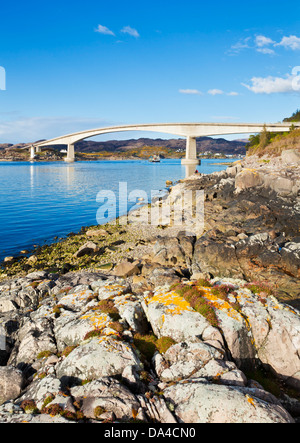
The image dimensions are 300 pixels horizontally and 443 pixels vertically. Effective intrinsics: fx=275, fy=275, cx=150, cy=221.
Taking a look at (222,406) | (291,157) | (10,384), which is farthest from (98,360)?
(291,157)

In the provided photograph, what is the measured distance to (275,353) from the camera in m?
7.50

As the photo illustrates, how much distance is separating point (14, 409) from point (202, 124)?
96425 millimetres

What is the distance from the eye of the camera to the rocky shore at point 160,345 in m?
5.00

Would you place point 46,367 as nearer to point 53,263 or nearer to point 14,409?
point 14,409

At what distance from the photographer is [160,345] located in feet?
23.9

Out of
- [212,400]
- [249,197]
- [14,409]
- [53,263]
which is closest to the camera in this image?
[212,400]

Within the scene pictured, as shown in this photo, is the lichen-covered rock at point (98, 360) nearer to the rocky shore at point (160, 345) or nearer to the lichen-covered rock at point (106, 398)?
the rocky shore at point (160, 345)

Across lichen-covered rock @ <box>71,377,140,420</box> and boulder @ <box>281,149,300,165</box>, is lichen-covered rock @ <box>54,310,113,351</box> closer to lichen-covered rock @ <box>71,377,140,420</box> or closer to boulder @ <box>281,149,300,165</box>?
lichen-covered rock @ <box>71,377,140,420</box>

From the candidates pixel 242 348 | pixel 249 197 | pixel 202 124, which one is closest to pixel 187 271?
pixel 242 348

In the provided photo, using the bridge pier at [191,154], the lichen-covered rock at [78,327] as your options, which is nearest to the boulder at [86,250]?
the lichen-covered rock at [78,327]

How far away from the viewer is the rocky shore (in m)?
5.00

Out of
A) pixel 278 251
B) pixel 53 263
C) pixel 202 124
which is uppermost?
pixel 202 124

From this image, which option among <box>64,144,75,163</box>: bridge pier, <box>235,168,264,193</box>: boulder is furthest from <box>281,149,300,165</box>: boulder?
<box>64,144,75,163</box>: bridge pier

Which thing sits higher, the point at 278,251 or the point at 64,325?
the point at 278,251
